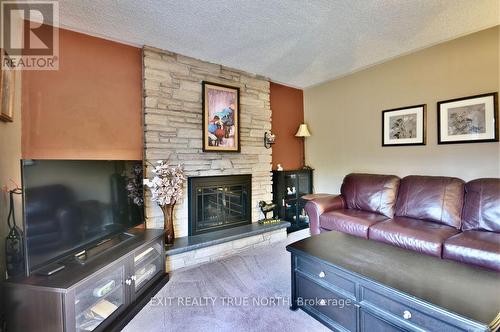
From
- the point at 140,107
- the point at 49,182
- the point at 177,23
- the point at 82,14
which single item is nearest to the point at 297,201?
the point at 140,107

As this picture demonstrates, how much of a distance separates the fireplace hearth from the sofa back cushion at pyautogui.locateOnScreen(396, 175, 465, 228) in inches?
74.0

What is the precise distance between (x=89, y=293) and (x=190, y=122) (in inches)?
77.5

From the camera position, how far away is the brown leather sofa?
1.95m

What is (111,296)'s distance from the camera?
172 centimetres

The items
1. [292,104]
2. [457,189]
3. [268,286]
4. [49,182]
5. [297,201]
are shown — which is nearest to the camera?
[49,182]

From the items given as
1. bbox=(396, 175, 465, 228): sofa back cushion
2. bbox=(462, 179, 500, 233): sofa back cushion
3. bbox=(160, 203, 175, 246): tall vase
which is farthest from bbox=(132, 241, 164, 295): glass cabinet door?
bbox=(462, 179, 500, 233): sofa back cushion

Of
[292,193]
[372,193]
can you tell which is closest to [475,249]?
[372,193]

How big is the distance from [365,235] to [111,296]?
234 cm

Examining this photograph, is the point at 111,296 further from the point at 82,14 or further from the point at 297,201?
the point at 297,201

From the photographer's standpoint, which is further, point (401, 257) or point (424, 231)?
point (424, 231)

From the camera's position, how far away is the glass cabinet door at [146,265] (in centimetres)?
196

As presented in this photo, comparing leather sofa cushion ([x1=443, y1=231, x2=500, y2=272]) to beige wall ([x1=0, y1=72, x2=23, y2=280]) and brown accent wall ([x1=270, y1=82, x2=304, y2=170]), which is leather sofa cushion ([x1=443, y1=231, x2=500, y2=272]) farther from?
beige wall ([x1=0, y1=72, x2=23, y2=280])

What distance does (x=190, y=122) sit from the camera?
2947 millimetres

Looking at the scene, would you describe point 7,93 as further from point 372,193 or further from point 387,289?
point 372,193
